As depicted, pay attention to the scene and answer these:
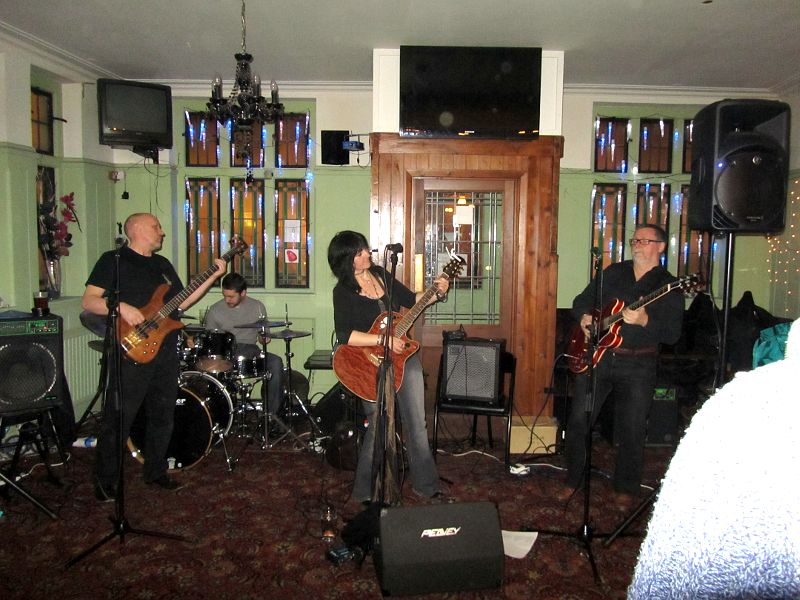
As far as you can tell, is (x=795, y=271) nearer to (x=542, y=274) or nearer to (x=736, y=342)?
(x=736, y=342)

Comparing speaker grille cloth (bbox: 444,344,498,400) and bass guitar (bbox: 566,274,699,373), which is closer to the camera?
bass guitar (bbox: 566,274,699,373)

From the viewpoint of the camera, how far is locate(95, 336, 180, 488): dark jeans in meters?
3.62

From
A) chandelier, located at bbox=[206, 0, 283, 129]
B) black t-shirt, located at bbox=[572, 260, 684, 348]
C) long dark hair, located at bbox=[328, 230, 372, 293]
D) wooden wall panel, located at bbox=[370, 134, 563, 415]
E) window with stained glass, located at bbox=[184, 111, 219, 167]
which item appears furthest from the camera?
window with stained glass, located at bbox=[184, 111, 219, 167]

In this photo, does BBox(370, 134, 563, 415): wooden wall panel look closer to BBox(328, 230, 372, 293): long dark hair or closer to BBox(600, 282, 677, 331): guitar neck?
BBox(600, 282, 677, 331): guitar neck

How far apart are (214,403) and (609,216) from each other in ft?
15.3

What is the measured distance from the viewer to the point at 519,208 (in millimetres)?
5164

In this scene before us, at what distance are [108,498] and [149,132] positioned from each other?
3389mm

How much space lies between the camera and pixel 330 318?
652 centimetres

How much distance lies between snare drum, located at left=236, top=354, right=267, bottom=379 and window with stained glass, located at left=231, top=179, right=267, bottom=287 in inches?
74.8

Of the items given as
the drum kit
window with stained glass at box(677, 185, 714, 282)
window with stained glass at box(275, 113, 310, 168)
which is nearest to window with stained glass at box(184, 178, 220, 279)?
window with stained glass at box(275, 113, 310, 168)

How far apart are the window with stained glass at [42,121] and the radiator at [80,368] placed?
1.77 metres

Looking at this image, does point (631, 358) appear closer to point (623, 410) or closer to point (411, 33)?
point (623, 410)

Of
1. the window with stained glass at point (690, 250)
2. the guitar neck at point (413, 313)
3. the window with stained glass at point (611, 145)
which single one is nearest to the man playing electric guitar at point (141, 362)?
the guitar neck at point (413, 313)

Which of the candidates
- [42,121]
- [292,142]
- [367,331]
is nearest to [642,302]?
[367,331]
